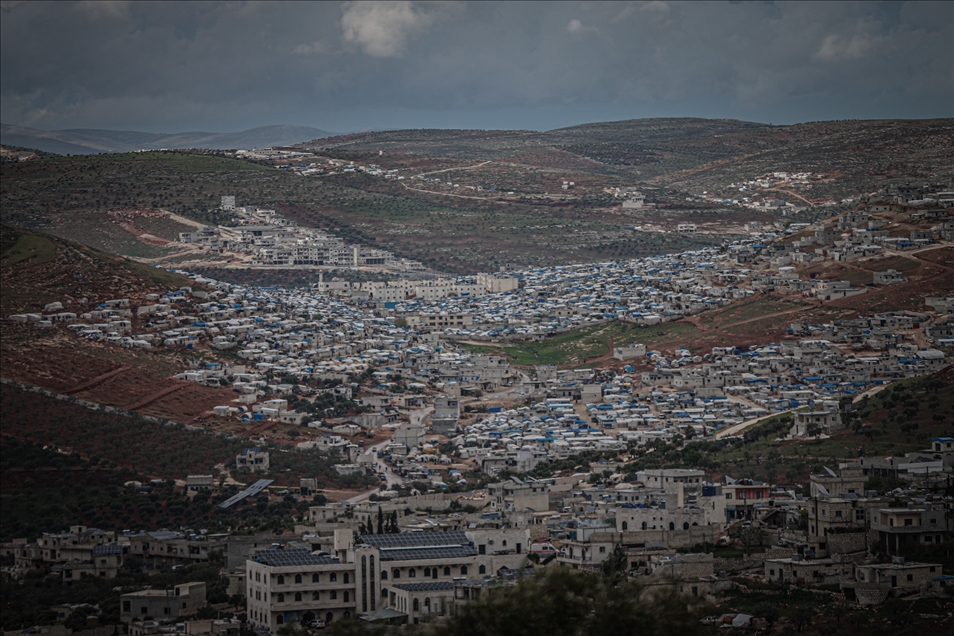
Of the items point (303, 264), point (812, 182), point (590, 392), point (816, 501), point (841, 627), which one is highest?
point (812, 182)

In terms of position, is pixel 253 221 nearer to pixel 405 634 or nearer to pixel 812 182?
pixel 812 182

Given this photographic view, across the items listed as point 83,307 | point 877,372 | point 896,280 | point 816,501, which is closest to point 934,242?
point 896,280

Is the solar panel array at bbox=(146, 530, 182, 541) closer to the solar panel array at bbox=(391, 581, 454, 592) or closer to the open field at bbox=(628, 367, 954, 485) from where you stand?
the solar panel array at bbox=(391, 581, 454, 592)

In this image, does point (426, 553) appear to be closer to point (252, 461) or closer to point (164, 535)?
point (164, 535)

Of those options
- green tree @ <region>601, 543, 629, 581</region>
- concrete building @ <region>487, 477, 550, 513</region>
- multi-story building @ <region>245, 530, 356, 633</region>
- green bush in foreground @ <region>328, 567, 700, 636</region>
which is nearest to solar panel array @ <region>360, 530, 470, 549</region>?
multi-story building @ <region>245, 530, 356, 633</region>

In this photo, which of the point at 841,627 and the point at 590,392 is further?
the point at 590,392

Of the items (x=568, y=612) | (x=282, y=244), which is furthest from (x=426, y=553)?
(x=282, y=244)
